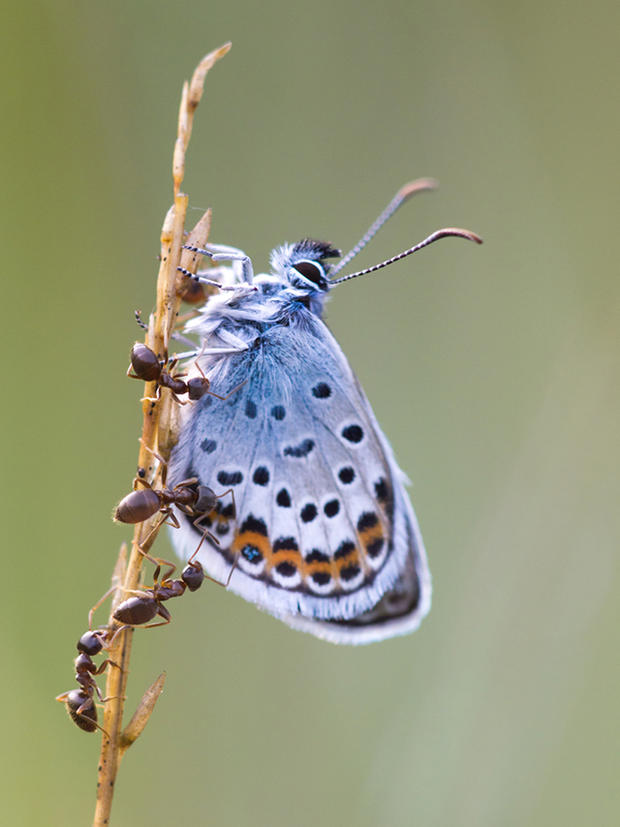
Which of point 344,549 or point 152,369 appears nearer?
point 152,369

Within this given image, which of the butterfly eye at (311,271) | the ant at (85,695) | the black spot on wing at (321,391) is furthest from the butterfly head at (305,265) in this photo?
the ant at (85,695)

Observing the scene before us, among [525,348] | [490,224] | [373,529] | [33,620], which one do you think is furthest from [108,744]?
[490,224]

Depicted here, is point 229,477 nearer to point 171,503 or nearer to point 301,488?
point 301,488

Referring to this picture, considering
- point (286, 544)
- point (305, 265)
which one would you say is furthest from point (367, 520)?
point (305, 265)

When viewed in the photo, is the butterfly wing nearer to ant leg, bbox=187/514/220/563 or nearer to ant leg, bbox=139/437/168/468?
ant leg, bbox=187/514/220/563

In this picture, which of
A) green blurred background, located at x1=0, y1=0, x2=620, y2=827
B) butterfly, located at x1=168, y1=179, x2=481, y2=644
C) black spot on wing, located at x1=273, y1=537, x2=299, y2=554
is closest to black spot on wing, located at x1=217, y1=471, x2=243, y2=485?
butterfly, located at x1=168, y1=179, x2=481, y2=644

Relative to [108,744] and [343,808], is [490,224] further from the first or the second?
[108,744]

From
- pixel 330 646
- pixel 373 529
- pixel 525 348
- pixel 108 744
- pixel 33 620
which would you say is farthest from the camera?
pixel 525 348
